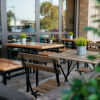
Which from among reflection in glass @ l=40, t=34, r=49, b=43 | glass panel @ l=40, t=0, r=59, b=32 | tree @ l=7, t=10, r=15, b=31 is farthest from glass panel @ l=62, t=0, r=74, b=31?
tree @ l=7, t=10, r=15, b=31

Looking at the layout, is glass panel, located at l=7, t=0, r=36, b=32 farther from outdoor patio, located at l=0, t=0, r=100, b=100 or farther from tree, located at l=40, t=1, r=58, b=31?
tree, located at l=40, t=1, r=58, b=31

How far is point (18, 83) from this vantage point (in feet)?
11.0

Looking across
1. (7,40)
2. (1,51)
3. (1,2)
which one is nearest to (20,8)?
(1,2)

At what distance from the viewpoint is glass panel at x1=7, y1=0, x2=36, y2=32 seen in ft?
14.1

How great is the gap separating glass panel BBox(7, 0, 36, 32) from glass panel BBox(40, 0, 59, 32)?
37 cm

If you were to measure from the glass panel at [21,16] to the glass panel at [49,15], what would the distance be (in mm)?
371

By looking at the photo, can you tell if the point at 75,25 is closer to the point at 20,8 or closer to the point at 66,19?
the point at 66,19

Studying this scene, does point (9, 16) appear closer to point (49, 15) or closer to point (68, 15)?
point (49, 15)

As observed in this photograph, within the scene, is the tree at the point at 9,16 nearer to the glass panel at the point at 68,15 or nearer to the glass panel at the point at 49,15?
the glass panel at the point at 49,15

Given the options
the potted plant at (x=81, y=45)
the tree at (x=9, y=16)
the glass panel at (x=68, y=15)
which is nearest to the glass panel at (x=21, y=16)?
the tree at (x=9, y=16)

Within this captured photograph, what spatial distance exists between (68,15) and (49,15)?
3.75 feet

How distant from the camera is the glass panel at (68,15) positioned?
19.9 ft

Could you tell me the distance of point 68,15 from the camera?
20.7 feet

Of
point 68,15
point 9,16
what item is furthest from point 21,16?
point 68,15
